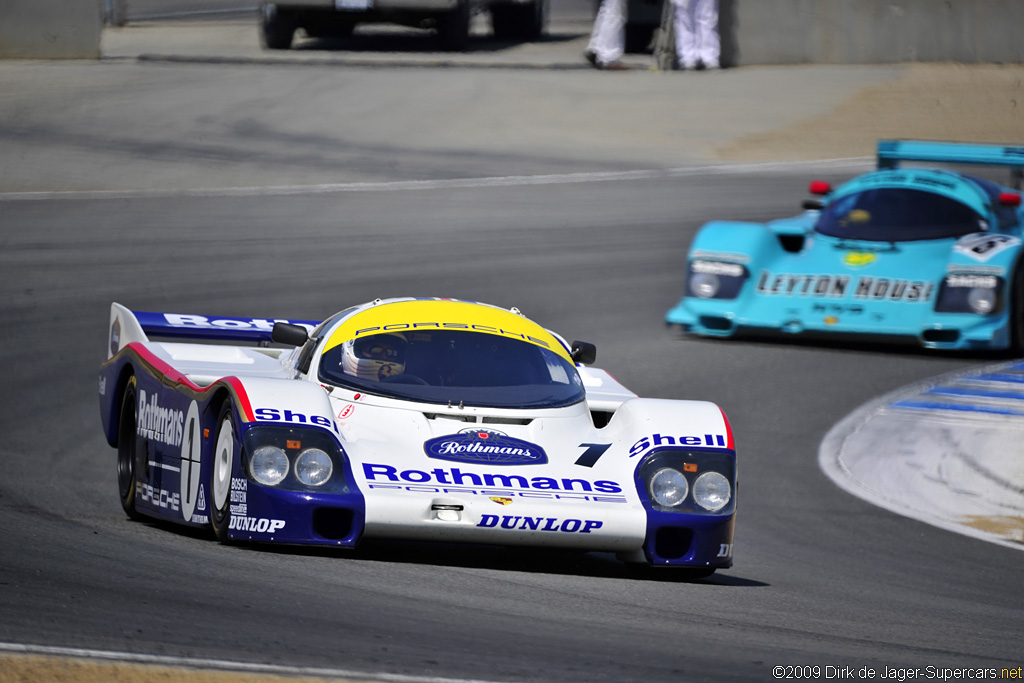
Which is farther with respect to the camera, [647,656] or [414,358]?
[414,358]

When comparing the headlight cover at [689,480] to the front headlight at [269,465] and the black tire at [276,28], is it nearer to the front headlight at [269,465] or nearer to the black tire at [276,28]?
the front headlight at [269,465]

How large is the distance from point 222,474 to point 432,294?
748 cm

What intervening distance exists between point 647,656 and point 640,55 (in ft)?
73.7

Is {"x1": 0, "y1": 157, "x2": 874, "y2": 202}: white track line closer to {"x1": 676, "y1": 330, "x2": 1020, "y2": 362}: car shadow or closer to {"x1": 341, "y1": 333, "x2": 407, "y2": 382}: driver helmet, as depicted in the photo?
{"x1": 676, "y1": 330, "x2": 1020, "y2": 362}: car shadow

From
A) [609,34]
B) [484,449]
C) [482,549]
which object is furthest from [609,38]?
[484,449]

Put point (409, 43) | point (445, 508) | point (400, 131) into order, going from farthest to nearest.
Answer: point (409, 43) → point (400, 131) → point (445, 508)

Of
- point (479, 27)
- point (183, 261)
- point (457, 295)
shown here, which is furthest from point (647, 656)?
point (479, 27)

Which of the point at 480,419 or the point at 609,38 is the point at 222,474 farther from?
the point at 609,38

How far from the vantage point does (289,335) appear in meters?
7.71

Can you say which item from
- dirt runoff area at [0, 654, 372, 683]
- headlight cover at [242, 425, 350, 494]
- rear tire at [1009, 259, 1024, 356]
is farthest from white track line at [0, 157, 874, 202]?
dirt runoff area at [0, 654, 372, 683]

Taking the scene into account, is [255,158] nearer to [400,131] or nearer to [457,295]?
[400,131]

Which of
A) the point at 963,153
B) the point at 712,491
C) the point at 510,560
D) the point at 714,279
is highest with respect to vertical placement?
the point at 712,491

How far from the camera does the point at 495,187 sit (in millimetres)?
17656

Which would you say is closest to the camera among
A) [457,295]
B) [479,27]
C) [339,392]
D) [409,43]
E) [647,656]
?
[647,656]
